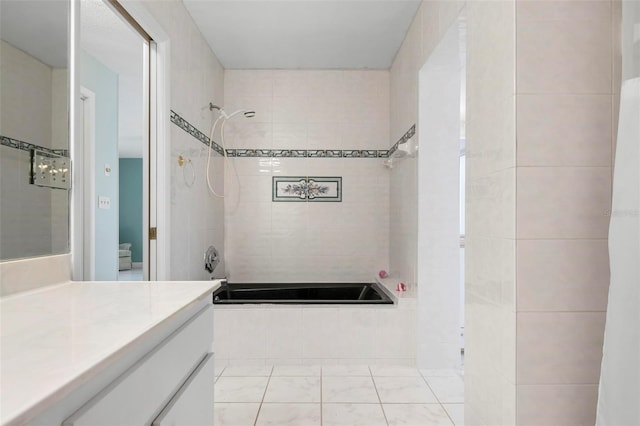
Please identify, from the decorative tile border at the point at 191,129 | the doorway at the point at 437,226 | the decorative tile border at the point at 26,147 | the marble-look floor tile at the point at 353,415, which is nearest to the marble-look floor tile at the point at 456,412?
the marble-look floor tile at the point at 353,415

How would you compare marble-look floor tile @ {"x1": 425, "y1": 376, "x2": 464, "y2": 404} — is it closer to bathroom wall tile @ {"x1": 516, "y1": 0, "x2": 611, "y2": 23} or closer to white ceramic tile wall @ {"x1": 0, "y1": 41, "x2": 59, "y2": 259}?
bathroom wall tile @ {"x1": 516, "y1": 0, "x2": 611, "y2": 23}

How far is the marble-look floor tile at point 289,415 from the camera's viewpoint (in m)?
2.10

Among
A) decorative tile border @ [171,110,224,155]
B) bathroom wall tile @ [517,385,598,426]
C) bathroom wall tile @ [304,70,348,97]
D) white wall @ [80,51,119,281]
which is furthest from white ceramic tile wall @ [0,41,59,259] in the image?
bathroom wall tile @ [304,70,348,97]

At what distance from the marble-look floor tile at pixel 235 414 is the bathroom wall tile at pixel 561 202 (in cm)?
162

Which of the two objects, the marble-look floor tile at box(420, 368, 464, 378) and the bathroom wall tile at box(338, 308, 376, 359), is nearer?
the marble-look floor tile at box(420, 368, 464, 378)

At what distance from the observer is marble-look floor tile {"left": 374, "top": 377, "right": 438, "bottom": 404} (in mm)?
2387

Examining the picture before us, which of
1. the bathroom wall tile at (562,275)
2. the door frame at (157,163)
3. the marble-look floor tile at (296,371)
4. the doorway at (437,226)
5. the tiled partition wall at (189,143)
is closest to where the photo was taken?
the bathroom wall tile at (562,275)

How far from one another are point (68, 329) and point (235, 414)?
1.62 metres

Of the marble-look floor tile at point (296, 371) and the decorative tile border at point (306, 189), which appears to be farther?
the decorative tile border at point (306, 189)

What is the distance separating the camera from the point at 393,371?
2822 millimetres

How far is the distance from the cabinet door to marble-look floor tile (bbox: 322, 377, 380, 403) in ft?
4.16

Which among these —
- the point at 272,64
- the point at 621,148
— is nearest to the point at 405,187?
the point at 272,64

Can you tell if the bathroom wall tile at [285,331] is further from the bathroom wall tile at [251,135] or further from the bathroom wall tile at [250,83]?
the bathroom wall tile at [250,83]

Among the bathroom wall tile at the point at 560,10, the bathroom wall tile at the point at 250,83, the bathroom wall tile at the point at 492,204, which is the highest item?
the bathroom wall tile at the point at 250,83
